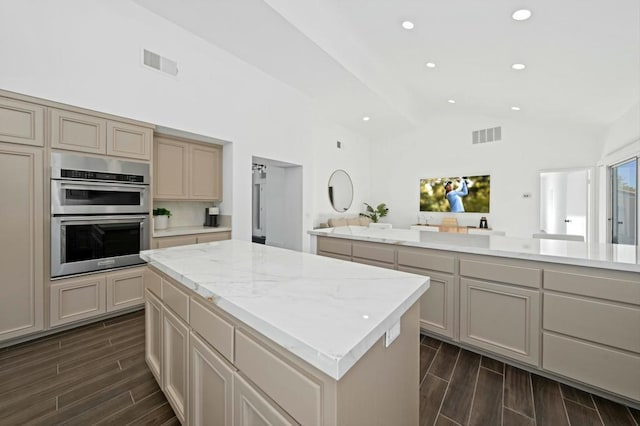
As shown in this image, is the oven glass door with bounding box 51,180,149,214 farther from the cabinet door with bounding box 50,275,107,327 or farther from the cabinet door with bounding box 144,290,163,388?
the cabinet door with bounding box 144,290,163,388

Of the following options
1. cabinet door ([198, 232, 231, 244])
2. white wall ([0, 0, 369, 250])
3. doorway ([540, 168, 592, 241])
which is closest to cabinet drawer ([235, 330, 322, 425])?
cabinet door ([198, 232, 231, 244])

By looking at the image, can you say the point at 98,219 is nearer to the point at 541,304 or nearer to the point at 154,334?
the point at 154,334

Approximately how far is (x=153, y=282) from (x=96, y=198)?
1664 millimetres

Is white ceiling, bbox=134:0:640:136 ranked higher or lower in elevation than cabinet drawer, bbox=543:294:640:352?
higher

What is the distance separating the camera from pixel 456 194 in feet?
20.6

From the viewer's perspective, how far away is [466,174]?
615 cm

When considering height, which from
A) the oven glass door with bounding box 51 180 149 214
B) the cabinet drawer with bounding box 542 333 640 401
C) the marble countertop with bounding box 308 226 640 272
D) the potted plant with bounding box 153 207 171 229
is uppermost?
the oven glass door with bounding box 51 180 149 214

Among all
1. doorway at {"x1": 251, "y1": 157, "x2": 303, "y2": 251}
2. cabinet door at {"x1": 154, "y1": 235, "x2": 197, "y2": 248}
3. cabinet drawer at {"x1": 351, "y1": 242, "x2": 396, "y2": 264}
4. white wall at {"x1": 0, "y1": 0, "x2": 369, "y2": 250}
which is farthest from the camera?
doorway at {"x1": 251, "y1": 157, "x2": 303, "y2": 251}

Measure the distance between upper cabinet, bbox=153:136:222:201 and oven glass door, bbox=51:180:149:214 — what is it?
1.42ft

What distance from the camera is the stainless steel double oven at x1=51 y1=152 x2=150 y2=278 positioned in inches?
97.8

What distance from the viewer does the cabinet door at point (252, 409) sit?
0.78 meters

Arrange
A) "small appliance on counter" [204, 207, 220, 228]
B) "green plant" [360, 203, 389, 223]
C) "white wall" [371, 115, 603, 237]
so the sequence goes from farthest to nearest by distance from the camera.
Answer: "green plant" [360, 203, 389, 223] < "white wall" [371, 115, 603, 237] < "small appliance on counter" [204, 207, 220, 228]

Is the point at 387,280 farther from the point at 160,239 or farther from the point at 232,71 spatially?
the point at 232,71

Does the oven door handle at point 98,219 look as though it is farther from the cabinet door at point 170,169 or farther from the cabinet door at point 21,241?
the cabinet door at point 170,169
